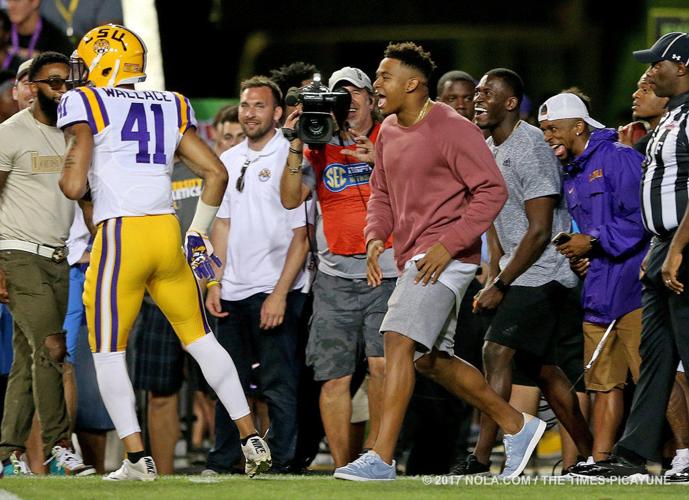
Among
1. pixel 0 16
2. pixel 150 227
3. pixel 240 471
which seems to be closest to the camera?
pixel 150 227

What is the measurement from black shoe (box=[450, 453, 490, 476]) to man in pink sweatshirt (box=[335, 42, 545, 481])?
0.70m

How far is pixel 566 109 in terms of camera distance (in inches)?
325

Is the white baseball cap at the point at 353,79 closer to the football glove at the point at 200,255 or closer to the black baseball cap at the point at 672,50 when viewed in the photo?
the football glove at the point at 200,255

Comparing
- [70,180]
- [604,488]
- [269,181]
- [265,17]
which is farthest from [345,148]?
[265,17]

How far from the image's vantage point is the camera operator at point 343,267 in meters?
8.35

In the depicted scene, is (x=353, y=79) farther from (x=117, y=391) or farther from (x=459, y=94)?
(x=117, y=391)

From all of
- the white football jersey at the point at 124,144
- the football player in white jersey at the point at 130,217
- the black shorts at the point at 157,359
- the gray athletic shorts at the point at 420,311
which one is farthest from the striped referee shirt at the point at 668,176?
the black shorts at the point at 157,359

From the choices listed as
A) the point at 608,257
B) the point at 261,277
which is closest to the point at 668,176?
the point at 608,257

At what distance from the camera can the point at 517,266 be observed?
808 centimetres

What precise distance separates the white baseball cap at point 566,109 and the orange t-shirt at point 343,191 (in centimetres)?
108

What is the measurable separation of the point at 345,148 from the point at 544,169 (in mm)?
1148

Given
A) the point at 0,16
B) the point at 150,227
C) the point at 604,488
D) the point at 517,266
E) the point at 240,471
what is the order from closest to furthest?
the point at 604,488, the point at 150,227, the point at 517,266, the point at 240,471, the point at 0,16

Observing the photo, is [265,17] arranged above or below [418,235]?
above

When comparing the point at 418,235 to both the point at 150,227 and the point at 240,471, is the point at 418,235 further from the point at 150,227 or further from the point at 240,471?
the point at 240,471
